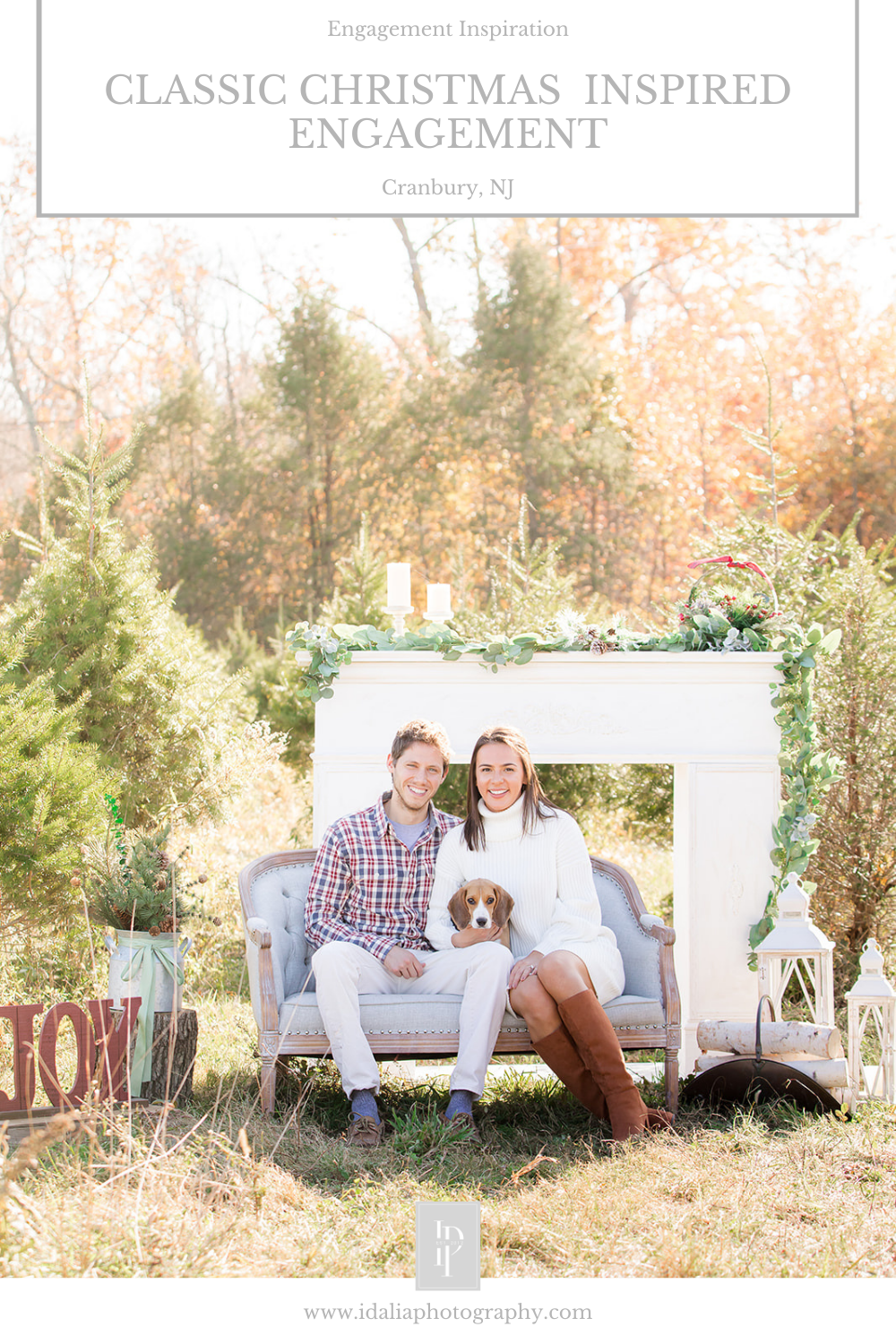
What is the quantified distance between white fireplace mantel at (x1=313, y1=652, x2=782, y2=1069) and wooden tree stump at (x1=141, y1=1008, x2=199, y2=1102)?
1052mm

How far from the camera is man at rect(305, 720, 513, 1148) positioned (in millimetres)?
3299

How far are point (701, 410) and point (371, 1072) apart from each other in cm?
1133

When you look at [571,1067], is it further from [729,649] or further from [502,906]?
[729,649]

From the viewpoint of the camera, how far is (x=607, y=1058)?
127 inches

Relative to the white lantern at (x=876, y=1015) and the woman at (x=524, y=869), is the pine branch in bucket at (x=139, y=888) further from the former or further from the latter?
the white lantern at (x=876, y=1015)

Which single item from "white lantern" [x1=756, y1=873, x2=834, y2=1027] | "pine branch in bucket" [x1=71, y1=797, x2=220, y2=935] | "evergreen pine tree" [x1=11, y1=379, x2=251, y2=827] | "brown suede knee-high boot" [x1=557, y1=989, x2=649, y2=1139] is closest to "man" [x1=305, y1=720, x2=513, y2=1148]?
"brown suede knee-high boot" [x1=557, y1=989, x2=649, y2=1139]

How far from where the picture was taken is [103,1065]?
3197mm

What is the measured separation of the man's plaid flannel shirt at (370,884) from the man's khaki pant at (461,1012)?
0.77 feet

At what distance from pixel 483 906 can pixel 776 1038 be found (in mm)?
940

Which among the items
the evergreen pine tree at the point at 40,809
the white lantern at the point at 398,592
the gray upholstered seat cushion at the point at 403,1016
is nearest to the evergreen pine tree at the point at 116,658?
the evergreen pine tree at the point at 40,809

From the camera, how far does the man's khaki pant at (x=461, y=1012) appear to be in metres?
3.29

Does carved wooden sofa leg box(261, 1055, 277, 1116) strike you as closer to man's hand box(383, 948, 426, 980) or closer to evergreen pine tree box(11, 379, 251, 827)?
man's hand box(383, 948, 426, 980)

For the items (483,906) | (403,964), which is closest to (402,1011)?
(403,964)
